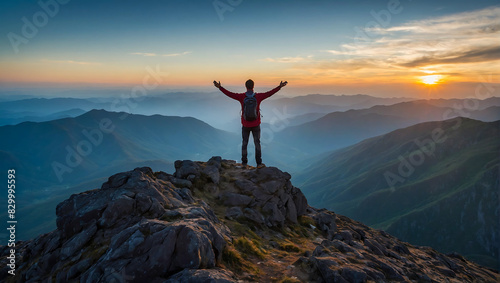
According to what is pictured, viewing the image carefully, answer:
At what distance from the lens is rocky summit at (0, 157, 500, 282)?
1153 centimetres

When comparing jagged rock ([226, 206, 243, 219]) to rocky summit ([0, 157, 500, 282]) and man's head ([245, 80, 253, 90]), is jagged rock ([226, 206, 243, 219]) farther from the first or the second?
man's head ([245, 80, 253, 90])

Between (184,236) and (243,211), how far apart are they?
33.2 ft

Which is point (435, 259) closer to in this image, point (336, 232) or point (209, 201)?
point (336, 232)

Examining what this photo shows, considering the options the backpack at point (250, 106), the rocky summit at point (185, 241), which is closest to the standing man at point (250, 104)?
the backpack at point (250, 106)

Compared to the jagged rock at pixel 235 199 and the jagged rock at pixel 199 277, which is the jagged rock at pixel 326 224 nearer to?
the jagged rock at pixel 235 199

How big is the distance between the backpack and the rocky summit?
20.9 feet

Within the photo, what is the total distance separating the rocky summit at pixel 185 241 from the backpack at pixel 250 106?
637cm

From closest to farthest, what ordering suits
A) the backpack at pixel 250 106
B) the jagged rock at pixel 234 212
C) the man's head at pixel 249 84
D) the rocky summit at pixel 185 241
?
1. the rocky summit at pixel 185 241
2. the jagged rock at pixel 234 212
3. the man's head at pixel 249 84
4. the backpack at pixel 250 106

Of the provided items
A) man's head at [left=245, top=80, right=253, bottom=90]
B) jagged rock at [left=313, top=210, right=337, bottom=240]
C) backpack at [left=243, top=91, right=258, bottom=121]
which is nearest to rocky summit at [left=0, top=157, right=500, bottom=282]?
jagged rock at [left=313, top=210, right=337, bottom=240]

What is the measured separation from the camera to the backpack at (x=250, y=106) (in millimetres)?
22828

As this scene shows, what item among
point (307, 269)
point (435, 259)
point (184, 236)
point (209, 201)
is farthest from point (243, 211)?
point (435, 259)

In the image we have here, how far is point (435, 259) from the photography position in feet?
121

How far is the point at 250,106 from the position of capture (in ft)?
75.3

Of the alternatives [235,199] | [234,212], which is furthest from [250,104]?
[234,212]
